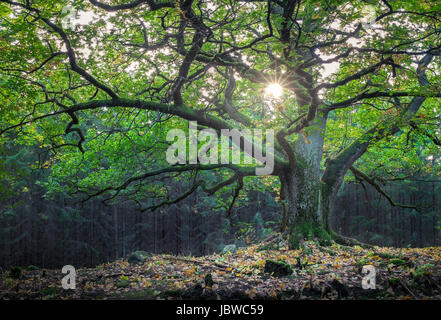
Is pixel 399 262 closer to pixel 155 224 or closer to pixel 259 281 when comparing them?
pixel 259 281

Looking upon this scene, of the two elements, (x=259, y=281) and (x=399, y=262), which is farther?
(x=399, y=262)

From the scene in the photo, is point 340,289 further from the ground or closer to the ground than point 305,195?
closer to the ground

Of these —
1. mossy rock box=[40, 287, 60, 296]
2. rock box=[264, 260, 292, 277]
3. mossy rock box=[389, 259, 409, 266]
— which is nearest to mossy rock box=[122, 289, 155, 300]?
mossy rock box=[40, 287, 60, 296]

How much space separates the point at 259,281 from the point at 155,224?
20313mm

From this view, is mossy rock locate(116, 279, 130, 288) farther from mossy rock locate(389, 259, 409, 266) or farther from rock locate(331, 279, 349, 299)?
mossy rock locate(389, 259, 409, 266)

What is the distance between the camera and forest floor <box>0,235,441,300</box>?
504cm

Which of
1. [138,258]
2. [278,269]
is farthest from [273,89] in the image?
[138,258]

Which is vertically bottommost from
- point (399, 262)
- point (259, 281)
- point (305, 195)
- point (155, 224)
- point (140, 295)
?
point (140, 295)

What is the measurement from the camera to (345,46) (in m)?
7.65

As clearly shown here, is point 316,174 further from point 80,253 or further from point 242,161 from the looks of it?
point 80,253

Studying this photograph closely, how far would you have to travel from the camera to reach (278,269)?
652 centimetres
